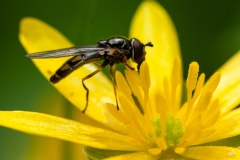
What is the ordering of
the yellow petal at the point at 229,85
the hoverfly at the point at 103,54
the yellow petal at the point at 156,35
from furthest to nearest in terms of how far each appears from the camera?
the yellow petal at the point at 156,35
the yellow petal at the point at 229,85
the hoverfly at the point at 103,54

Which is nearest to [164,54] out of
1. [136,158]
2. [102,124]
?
[102,124]

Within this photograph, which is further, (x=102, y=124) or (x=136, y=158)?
(x=102, y=124)

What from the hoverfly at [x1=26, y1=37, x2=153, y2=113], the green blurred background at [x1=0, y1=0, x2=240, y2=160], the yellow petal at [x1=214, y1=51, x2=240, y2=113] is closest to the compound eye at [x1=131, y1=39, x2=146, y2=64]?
the hoverfly at [x1=26, y1=37, x2=153, y2=113]

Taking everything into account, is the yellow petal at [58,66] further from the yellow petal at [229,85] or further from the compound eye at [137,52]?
the yellow petal at [229,85]

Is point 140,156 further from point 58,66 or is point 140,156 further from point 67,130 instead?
point 58,66

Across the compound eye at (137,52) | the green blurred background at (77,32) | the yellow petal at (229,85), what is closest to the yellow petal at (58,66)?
the green blurred background at (77,32)

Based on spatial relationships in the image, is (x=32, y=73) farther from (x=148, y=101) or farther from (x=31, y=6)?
(x=148, y=101)
